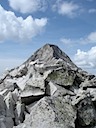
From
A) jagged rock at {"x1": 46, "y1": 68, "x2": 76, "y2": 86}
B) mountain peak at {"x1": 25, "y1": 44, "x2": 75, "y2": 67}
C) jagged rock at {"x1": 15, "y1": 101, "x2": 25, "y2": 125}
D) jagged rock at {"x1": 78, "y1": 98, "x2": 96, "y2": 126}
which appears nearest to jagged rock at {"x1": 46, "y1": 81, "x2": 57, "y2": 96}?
jagged rock at {"x1": 46, "y1": 68, "x2": 76, "y2": 86}

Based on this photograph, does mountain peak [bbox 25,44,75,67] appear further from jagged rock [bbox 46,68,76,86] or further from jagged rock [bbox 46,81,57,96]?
jagged rock [bbox 46,81,57,96]

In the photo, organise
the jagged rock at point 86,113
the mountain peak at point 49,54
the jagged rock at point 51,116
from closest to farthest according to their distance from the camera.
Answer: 1. the jagged rock at point 51,116
2. the jagged rock at point 86,113
3. the mountain peak at point 49,54

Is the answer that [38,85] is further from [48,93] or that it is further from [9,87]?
[9,87]

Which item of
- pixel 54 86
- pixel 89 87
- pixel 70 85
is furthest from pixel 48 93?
pixel 89 87

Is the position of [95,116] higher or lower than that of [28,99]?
lower

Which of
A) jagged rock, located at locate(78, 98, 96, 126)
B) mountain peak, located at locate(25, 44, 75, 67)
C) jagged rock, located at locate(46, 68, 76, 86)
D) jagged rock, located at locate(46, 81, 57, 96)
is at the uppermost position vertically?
mountain peak, located at locate(25, 44, 75, 67)

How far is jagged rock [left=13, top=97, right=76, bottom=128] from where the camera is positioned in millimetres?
9508

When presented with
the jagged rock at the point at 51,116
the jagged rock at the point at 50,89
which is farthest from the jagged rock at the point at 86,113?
the jagged rock at the point at 50,89

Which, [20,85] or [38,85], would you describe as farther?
[20,85]

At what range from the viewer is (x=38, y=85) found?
479 inches

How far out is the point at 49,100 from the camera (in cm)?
1044

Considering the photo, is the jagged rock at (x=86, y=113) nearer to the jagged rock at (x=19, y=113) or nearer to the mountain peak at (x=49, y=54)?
the jagged rock at (x=19, y=113)

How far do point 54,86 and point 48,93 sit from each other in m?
0.42

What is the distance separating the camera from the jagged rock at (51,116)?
951 cm
